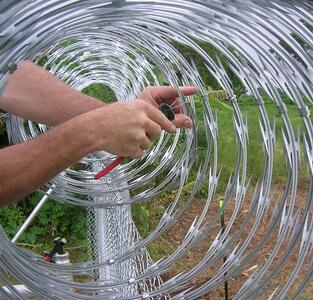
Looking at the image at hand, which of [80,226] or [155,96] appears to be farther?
[80,226]

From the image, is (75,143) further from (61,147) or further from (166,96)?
(166,96)

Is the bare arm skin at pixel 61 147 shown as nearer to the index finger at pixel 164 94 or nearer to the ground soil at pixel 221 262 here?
the index finger at pixel 164 94

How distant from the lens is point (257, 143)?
741 centimetres

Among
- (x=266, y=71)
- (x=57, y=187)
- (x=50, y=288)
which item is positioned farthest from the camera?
(x=57, y=187)

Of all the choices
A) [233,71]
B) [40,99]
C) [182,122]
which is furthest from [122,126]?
[40,99]

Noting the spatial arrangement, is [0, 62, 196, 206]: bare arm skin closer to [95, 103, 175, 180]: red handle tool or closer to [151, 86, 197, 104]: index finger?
[95, 103, 175, 180]: red handle tool

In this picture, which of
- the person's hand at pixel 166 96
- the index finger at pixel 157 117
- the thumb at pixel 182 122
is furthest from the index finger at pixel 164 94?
the index finger at pixel 157 117

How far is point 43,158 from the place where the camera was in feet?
4.44

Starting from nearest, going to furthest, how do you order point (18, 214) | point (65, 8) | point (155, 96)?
1. point (65, 8)
2. point (155, 96)
3. point (18, 214)

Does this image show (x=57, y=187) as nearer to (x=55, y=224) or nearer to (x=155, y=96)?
(x=155, y=96)

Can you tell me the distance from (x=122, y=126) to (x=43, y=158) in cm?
20

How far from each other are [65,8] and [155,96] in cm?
97

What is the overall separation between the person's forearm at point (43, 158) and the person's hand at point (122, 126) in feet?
0.07

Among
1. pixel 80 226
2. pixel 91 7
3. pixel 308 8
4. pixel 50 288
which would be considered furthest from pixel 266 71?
pixel 80 226
